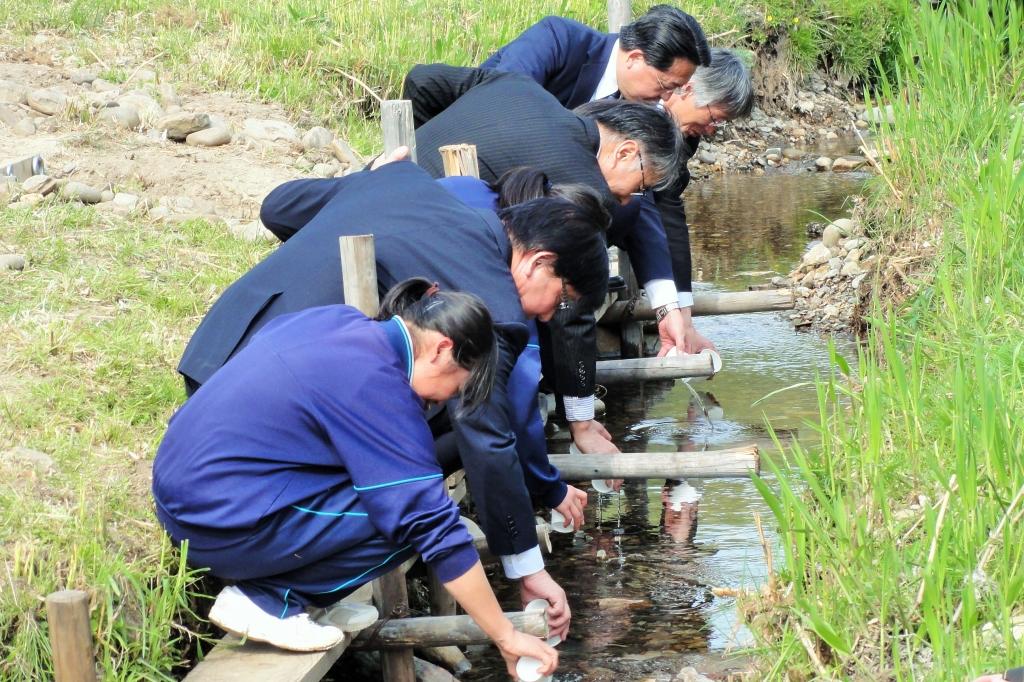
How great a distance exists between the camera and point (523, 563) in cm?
320

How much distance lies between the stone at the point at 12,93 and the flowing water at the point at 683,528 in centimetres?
340

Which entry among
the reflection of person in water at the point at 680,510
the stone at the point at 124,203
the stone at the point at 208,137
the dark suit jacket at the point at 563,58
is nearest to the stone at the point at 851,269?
the dark suit jacket at the point at 563,58

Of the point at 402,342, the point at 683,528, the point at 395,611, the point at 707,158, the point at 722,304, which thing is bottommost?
the point at 683,528

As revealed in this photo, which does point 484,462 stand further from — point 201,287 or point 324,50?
point 324,50

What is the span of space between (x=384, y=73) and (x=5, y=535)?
5.70 meters

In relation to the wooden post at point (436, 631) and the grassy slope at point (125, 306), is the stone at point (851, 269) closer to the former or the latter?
the grassy slope at point (125, 306)

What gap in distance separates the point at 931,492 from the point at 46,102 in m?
4.98

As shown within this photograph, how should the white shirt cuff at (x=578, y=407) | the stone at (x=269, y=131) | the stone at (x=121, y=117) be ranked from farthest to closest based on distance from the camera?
the stone at (x=269, y=131)
the stone at (x=121, y=117)
the white shirt cuff at (x=578, y=407)

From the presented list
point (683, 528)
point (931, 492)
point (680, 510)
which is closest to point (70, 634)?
point (931, 492)

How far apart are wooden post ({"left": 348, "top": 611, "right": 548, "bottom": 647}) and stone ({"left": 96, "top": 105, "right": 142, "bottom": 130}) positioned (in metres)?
3.94

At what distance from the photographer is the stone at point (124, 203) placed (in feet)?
17.2

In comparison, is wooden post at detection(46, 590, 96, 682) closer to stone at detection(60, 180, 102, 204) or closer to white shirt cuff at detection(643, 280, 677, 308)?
stone at detection(60, 180, 102, 204)

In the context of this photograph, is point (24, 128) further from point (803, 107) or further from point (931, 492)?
point (803, 107)

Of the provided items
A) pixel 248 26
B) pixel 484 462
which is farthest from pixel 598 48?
pixel 248 26
